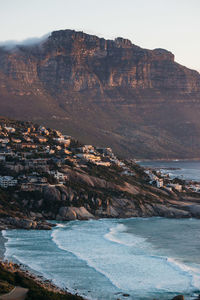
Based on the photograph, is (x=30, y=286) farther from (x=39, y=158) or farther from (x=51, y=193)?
(x=39, y=158)

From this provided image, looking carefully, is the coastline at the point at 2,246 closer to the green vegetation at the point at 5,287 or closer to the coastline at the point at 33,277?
the coastline at the point at 33,277

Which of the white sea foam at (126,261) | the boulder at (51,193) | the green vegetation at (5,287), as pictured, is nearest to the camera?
the green vegetation at (5,287)

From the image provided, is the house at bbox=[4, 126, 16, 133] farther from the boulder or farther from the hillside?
the boulder

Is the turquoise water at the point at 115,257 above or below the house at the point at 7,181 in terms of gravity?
below

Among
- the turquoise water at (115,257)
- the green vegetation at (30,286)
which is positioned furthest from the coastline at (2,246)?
the green vegetation at (30,286)

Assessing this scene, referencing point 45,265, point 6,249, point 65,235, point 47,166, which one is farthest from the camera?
point 47,166

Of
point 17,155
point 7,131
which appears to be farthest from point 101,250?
point 7,131

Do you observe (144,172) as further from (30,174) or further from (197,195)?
(30,174)

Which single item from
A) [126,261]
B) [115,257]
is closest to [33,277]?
[126,261]

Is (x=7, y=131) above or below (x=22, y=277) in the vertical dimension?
above
